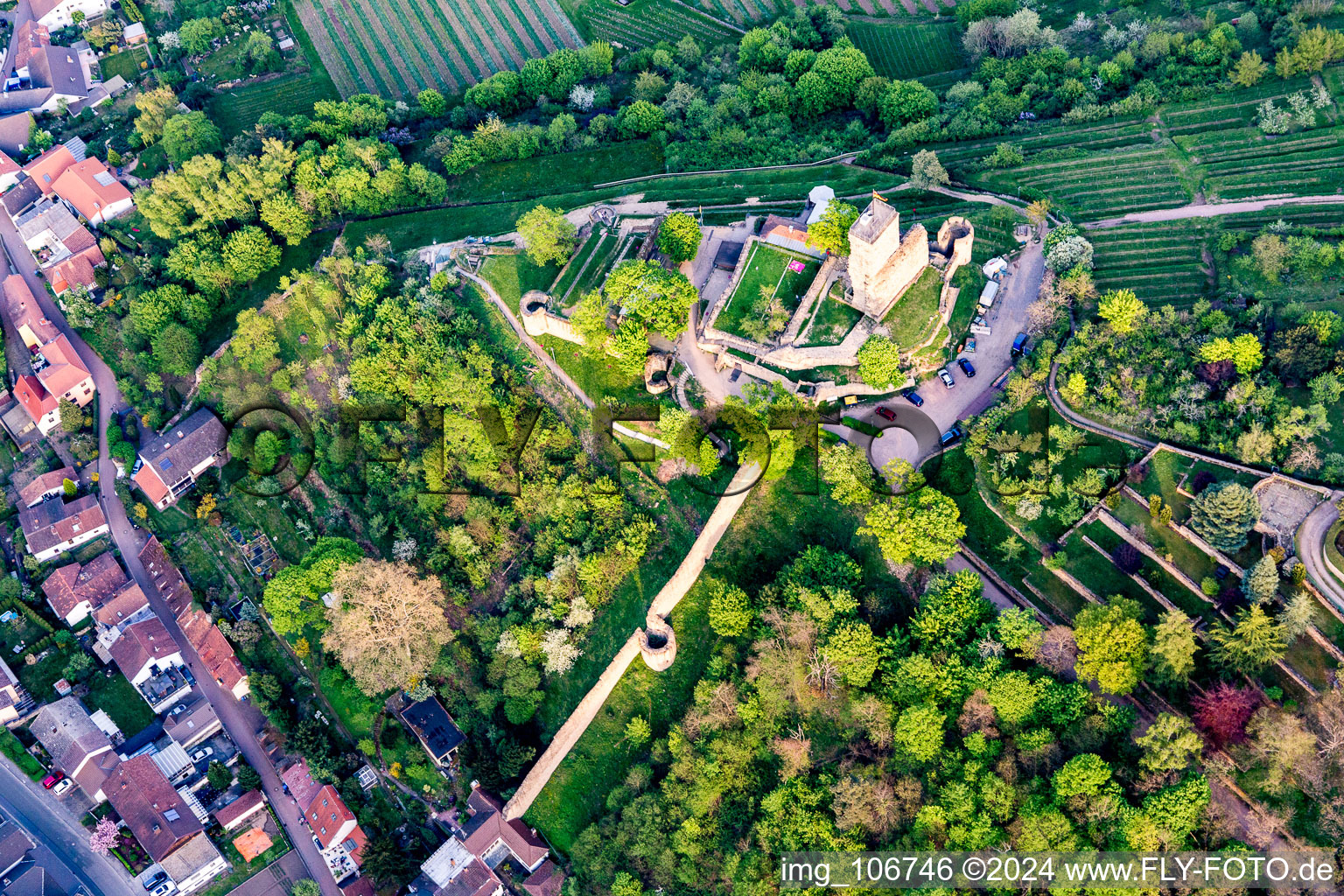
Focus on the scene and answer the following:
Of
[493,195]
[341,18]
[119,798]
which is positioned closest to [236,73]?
[341,18]

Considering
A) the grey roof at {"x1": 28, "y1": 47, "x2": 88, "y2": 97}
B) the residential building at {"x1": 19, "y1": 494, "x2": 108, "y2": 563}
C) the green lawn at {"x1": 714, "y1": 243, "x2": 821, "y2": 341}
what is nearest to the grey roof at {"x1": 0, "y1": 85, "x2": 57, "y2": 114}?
the grey roof at {"x1": 28, "y1": 47, "x2": 88, "y2": 97}

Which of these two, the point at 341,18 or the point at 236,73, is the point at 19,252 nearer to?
the point at 236,73

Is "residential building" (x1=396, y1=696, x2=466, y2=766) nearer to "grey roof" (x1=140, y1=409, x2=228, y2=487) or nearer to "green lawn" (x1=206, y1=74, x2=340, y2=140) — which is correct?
"grey roof" (x1=140, y1=409, x2=228, y2=487)

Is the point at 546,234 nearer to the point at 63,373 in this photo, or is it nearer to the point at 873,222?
the point at 873,222

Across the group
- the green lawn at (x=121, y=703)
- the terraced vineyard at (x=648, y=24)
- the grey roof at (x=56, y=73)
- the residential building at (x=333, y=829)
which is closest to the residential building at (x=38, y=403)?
the green lawn at (x=121, y=703)

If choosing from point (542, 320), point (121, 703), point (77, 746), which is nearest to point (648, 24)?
point (542, 320)

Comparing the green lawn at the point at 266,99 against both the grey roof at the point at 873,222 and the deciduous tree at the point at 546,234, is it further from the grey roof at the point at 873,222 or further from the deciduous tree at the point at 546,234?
the grey roof at the point at 873,222
